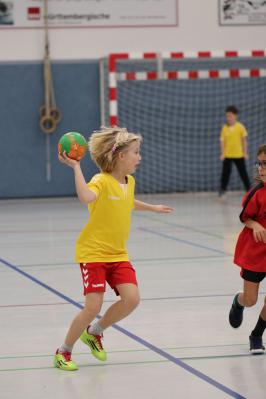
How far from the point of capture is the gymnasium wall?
778 inches

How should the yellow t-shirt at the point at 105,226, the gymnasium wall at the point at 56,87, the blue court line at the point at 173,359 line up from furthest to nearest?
1. the gymnasium wall at the point at 56,87
2. the yellow t-shirt at the point at 105,226
3. the blue court line at the point at 173,359

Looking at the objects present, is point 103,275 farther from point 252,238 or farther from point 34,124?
point 34,124

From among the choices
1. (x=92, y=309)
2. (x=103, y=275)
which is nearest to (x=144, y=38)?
(x=103, y=275)

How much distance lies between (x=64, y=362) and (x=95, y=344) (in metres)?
0.31

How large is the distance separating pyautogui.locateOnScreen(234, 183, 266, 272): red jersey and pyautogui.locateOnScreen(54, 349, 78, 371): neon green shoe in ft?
4.12

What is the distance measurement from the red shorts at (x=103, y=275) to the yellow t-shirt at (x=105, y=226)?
0.03m

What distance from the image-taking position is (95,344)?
5.87 metres

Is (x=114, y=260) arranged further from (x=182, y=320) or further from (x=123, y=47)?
(x=123, y=47)

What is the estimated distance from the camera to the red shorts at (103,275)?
565 cm

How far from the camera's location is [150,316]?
735 cm

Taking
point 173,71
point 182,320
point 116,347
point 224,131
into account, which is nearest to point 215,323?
point 182,320

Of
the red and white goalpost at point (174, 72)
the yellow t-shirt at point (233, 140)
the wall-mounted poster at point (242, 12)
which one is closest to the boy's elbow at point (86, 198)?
the red and white goalpost at point (174, 72)

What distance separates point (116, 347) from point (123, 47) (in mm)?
14562

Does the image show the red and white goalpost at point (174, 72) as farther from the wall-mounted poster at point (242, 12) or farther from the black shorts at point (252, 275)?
the black shorts at point (252, 275)
